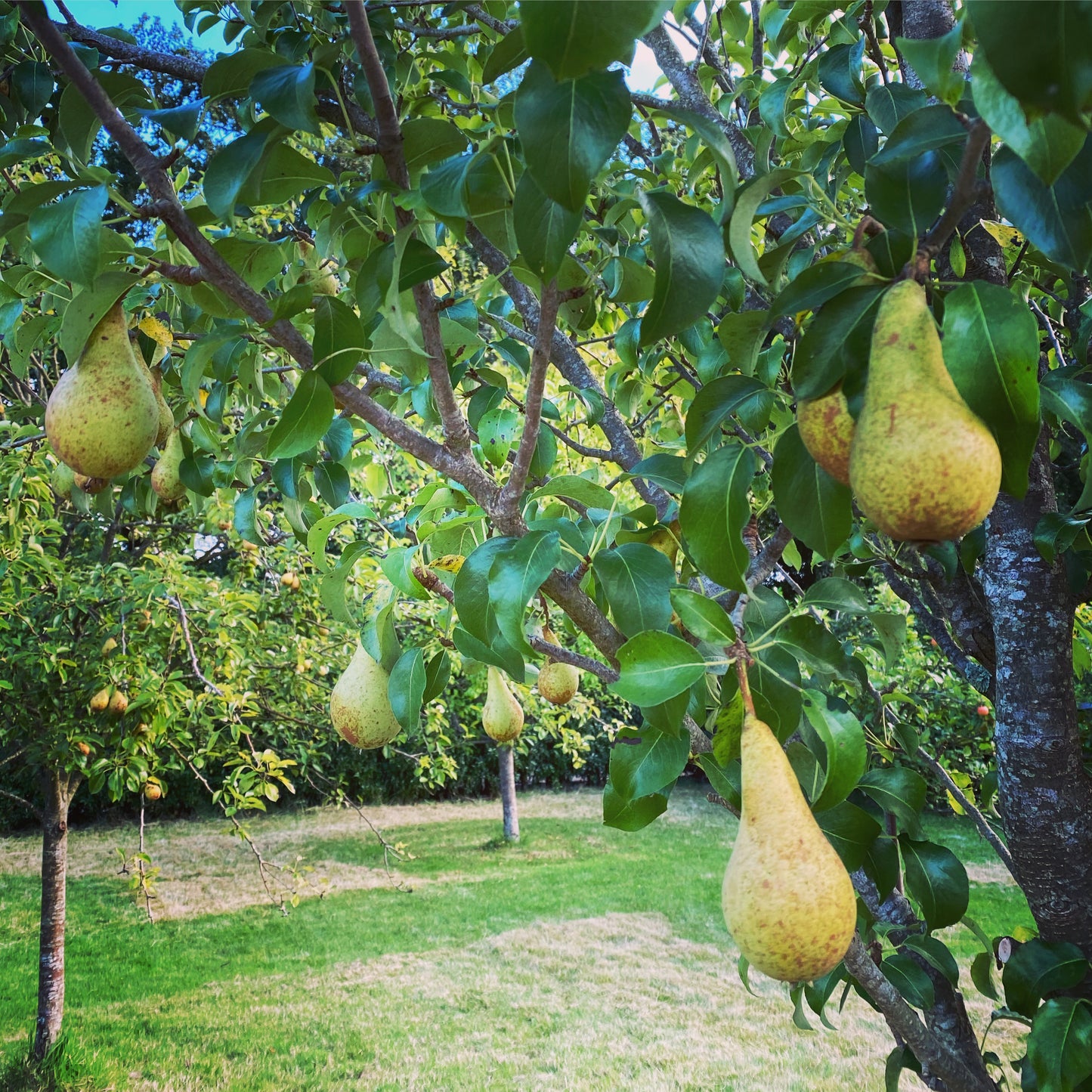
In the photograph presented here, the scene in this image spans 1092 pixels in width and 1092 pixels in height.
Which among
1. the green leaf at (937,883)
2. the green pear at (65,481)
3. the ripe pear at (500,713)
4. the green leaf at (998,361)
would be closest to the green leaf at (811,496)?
the green leaf at (998,361)

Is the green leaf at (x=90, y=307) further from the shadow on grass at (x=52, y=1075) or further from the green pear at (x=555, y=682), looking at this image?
the shadow on grass at (x=52, y=1075)

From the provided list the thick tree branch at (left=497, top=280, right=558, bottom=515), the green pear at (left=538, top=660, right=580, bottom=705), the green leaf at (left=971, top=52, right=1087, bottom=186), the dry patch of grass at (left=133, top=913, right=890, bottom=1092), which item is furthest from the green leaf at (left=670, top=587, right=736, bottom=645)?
the dry patch of grass at (left=133, top=913, right=890, bottom=1092)

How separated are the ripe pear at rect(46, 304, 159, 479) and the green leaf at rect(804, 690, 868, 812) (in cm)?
76

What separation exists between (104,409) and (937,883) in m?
1.19

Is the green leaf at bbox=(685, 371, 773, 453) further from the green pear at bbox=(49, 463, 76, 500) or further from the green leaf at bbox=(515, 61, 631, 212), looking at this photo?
the green pear at bbox=(49, 463, 76, 500)

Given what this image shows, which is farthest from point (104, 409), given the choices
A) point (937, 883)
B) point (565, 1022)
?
point (565, 1022)

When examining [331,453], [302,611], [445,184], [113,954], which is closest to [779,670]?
[445,184]

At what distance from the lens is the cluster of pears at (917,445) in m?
0.54

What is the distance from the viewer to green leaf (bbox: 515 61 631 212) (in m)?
0.54

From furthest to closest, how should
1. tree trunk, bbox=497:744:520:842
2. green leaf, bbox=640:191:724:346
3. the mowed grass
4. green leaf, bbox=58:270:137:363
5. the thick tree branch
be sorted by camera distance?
tree trunk, bbox=497:744:520:842
the mowed grass
green leaf, bbox=58:270:137:363
the thick tree branch
green leaf, bbox=640:191:724:346

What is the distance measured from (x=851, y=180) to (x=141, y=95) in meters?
1.20

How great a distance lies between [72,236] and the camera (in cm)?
74

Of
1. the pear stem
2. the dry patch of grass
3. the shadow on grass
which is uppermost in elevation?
the pear stem

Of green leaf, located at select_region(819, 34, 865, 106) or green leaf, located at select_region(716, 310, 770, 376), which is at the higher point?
green leaf, located at select_region(819, 34, 865, 106)
